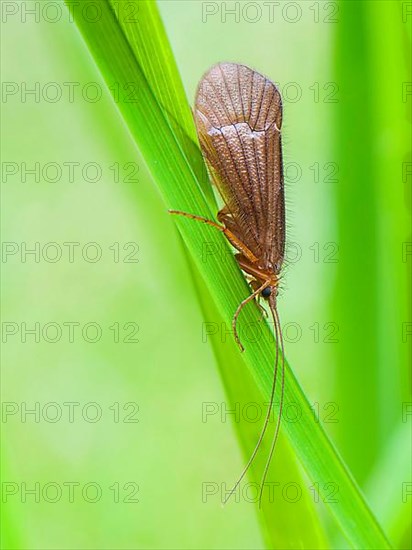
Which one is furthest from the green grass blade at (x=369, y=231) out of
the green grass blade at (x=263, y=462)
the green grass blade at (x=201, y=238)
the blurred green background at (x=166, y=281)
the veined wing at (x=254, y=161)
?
the green grass blade at (x=201, y=238)

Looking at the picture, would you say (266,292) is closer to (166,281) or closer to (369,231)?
(369,231)

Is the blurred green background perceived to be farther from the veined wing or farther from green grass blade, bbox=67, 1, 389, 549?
green grass blade, bbox=67, 1, 389, 549

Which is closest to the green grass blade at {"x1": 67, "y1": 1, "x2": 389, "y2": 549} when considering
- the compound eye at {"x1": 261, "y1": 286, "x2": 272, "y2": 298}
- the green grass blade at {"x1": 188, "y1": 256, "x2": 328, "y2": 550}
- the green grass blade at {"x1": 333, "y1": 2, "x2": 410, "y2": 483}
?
the green grass blade at {"x1": 188, "y1": 256, "x2": 328, "y2": 550}

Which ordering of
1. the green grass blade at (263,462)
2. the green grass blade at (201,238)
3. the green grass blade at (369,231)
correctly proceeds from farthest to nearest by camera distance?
Answer: the green grass blade at (369,231)
the green grass blade at (263,462)
the green grass blade at (201,238)

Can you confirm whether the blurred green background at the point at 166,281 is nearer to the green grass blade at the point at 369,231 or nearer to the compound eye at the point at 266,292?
the green grass blade at the point at 369,231

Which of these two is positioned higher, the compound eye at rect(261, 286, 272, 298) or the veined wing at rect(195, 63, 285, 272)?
the veined wing at rect(195, 63, 285, 272)

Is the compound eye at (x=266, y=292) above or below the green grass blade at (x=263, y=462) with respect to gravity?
above
